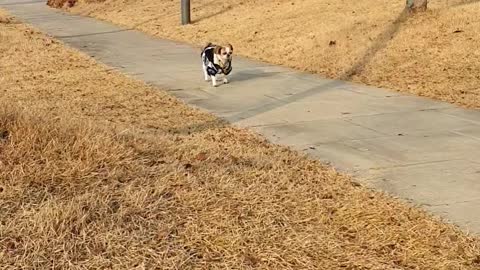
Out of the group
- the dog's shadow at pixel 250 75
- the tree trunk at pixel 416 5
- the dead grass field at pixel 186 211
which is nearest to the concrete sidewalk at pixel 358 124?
the dog's shadow at pixel 250 75

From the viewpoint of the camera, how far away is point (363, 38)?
44.5ft

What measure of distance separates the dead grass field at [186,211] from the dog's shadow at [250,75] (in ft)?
16.2

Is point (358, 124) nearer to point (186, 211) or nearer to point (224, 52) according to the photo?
point (224, 52)

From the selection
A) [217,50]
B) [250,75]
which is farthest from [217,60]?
[250,75]

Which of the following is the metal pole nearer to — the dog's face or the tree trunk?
the tree trunk

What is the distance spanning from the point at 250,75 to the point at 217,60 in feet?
5.74

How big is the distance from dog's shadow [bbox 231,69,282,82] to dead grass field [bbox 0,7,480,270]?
16.2 ft

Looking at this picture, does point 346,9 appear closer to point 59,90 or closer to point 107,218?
point 59,90

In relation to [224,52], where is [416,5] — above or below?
above

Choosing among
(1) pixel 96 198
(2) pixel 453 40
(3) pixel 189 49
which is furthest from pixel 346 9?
(1) pixel 96 198

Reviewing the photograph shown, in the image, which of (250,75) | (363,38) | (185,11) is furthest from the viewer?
(185,11)

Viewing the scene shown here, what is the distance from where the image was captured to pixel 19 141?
5176mm

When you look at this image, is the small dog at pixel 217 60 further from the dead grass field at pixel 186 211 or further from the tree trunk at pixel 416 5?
the tree trunk at pixel 416 5

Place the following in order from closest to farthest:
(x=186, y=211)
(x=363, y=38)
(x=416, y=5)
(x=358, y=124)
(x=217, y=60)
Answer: (x=186, y=211) < (x=358, y=124) < (x=217, y=60) < (x=363, y=38) < (x=416, y=5)
